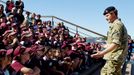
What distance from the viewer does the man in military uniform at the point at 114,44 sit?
759 centimetres

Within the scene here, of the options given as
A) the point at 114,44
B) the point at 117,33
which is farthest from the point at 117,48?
the point at 117,33

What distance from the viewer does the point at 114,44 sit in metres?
7.60

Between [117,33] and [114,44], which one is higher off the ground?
[117,33]

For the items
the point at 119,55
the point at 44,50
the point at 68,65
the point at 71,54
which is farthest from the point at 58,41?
the point at 119,55

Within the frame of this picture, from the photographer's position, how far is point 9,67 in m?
6.72

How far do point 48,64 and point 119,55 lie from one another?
320 cm

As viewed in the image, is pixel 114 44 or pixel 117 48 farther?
pixel 117 48

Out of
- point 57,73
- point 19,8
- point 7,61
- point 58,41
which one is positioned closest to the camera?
point 7,61

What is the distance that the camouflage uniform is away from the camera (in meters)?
7.66

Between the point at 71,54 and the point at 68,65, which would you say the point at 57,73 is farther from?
the point at 71,54

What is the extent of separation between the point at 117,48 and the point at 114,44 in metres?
0.16

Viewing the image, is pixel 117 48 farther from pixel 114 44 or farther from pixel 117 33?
pixel 117 33

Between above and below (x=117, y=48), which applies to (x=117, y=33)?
above

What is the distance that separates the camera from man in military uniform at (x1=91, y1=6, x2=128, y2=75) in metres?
7.59
